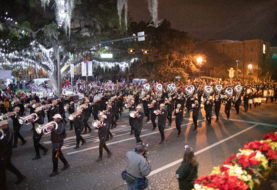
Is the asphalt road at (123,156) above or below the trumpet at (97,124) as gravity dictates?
below

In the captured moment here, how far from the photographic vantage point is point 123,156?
7.61 meters

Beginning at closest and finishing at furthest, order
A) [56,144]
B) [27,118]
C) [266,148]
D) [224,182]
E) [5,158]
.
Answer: [224,182] < [266,148] < [5,158] < [56,144] < [27,118]

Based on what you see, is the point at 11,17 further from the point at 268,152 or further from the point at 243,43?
the point at 243,43

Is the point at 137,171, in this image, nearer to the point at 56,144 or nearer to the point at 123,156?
the point at 56,144

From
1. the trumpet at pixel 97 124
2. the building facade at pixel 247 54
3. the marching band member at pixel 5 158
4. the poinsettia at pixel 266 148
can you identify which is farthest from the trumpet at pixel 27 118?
the building facade at pixel 247 54

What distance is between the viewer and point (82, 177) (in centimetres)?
602

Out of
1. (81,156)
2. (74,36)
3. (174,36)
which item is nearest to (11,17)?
(74,36)

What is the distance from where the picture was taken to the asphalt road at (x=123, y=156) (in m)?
5.73

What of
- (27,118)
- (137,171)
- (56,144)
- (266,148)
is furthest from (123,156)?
(266,148)

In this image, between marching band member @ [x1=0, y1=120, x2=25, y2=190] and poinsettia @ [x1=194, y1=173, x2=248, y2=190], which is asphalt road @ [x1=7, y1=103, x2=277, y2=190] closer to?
marching band member @ [x1=0, y1=120, x2=25, y2=190]

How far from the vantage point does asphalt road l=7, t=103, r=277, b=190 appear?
18.8 ft

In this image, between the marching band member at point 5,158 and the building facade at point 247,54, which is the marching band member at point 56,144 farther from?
the building facade at point 247,54

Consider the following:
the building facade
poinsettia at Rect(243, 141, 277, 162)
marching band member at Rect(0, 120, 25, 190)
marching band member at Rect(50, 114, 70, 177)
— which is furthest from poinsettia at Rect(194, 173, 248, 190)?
the building facade

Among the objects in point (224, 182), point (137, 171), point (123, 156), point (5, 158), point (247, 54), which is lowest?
point (123, 156)
